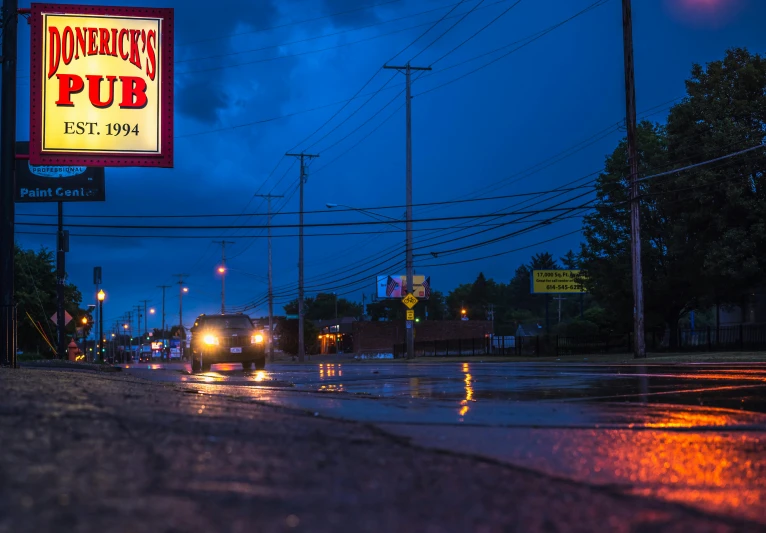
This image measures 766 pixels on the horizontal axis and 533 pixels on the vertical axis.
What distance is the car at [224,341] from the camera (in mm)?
22234

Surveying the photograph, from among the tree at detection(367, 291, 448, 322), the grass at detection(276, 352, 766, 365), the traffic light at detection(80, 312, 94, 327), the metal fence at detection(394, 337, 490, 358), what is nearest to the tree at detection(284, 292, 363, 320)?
the tree at detection(367, 291, 448, 322)

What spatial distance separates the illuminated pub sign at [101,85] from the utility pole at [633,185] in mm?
18796

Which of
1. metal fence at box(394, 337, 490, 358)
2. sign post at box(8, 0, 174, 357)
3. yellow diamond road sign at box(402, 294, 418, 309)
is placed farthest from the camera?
metal fence at box(394, 337, 490, 358)

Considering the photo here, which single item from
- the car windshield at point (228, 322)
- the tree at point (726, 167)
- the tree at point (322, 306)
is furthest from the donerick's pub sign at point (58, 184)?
the tree at point (322, 306)

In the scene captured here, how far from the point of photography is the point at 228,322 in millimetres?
22641

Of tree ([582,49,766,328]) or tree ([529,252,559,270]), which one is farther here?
tree ([529,252,559,270])

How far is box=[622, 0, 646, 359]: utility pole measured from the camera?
2805cm

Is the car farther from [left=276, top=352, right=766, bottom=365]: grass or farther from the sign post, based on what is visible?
[left=276, top=352, right=766, bottom=365]: grass

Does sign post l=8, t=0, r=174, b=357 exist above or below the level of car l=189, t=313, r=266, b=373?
above

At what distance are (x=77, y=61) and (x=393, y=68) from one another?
2950 cm

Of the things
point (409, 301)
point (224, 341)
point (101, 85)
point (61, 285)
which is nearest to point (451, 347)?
point (409, 301)

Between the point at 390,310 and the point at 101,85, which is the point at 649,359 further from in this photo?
the point at 390,310

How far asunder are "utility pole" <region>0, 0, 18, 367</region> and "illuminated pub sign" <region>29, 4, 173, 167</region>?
1.51 ft

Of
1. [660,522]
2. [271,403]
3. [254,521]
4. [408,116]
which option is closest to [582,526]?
[660,522]
